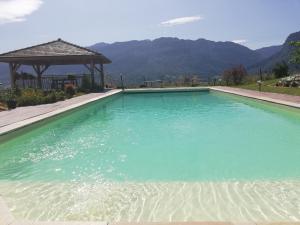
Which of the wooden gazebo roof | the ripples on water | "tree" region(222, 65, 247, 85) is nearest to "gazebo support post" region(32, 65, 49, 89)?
the wooden gazebo roof

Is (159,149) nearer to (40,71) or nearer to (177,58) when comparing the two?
(40,71)

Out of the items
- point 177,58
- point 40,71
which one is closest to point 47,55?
point 40,71

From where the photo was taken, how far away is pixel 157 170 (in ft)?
17.8

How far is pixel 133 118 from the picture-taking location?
1148 centimetres

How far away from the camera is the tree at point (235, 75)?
2547 centimetres

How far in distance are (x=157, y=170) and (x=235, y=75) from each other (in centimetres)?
2168

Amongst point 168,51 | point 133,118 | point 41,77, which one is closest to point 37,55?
point 41,77

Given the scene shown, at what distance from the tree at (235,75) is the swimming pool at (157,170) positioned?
15488 mm

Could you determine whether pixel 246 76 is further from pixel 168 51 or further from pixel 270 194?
pixel 168 51

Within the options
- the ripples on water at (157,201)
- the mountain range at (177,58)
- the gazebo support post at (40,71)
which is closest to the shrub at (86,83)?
the gazebo support post at (40,71)

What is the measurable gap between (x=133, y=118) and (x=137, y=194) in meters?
7.46

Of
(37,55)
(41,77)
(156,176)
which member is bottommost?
(156,176)

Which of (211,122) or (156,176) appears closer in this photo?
(156,176)

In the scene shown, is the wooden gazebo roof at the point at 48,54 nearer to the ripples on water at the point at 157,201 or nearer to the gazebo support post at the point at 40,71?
the gazebo support post at the point at 40,71
